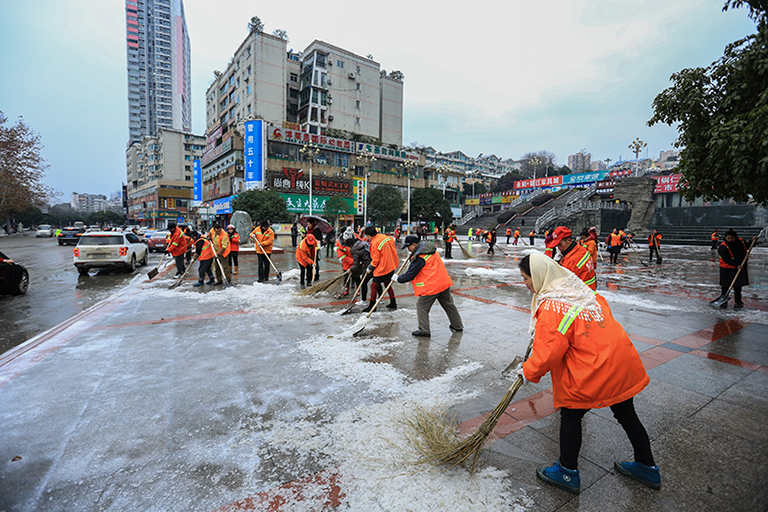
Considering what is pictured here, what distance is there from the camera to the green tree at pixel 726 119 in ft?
14.3

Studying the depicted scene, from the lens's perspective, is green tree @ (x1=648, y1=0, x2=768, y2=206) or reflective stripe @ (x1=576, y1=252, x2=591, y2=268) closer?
green tree @ (x1=648, y1=0, x2=768, y2=206)

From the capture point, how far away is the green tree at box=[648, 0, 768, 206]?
437 centimetres

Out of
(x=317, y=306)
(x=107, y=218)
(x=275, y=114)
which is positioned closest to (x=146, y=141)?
(x=107, y=218)

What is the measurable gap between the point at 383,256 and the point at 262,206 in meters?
32.1

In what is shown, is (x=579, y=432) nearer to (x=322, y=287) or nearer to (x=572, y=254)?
(x=572, y=254)

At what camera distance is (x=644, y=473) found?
90.3 inches

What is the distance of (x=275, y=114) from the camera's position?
49.9 m

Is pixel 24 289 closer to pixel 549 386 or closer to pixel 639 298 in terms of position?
pixel 549 386

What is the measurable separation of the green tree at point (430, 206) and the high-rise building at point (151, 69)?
96324mm

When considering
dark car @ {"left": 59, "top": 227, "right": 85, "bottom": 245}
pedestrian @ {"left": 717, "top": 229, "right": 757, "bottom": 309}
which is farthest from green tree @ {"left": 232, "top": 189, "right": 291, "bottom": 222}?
pedestrian @ {"left": 717, "top": 229, "right": 757, "bottom": 309}

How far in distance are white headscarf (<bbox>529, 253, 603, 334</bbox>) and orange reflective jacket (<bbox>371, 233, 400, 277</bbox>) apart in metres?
4.02

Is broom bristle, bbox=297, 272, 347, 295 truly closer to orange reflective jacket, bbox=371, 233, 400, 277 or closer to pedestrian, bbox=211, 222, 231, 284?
orange reflective jacket, bbox=371, 233, 400, 277

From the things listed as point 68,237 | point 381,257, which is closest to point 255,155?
point 68,237

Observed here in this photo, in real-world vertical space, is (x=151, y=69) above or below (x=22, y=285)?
above
